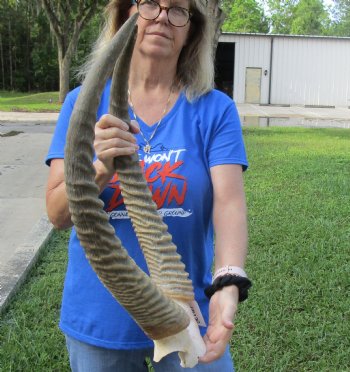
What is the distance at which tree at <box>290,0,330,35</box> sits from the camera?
77375 millimetres

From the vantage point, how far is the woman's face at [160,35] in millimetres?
1781

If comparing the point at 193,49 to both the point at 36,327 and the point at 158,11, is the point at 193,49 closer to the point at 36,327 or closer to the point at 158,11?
the point at 158,11

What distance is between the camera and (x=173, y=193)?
1770 millimetres

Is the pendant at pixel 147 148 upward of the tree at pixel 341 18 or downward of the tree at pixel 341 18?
downward

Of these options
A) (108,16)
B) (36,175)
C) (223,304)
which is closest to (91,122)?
(223,304)

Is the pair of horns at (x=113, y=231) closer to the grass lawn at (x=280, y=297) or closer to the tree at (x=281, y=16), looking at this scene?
the grass lawn at (x=280, y=297)

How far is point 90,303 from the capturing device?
188cm

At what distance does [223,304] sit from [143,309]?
44cm

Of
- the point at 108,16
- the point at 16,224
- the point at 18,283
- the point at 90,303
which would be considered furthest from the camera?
the point at 16,224

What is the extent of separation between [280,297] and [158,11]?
9.78 feet

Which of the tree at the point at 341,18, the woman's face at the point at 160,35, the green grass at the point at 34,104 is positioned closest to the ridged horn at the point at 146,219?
the woman's face at the point at 160,35

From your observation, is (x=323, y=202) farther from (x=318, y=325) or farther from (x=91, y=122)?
(x=91, y=122)

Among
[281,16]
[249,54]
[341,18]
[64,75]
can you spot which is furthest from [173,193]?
[341,18]

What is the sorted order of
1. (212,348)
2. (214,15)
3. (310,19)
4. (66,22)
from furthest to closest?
(310,19) → (66,22) → (214,15) → (212,348)
